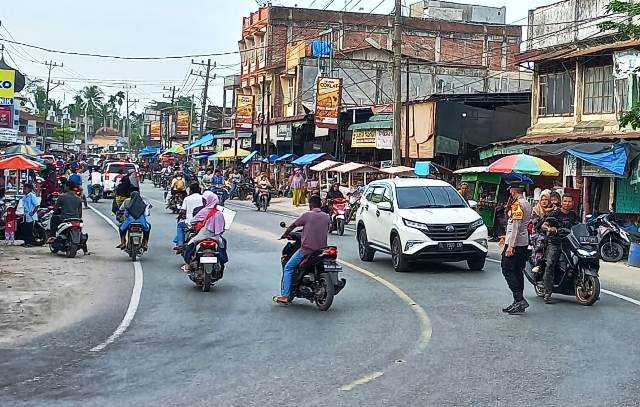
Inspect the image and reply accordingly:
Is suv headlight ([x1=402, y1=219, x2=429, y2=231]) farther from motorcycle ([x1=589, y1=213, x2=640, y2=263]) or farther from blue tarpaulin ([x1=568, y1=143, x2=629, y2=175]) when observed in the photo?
blue tarpaulin ([x1=568, y1=143, x2=629, y2=175])

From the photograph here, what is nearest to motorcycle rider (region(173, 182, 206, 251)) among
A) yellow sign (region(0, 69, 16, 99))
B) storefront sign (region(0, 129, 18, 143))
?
storefront sign (region(0, 129, 18, 143))

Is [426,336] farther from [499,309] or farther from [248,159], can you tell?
[248,159]

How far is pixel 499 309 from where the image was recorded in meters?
11.6

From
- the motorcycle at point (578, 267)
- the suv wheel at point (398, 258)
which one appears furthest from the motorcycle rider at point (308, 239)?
the suv wheel at point (398, 258)

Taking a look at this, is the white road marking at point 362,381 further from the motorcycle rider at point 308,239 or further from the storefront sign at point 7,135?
the storefront sign at point 7,135

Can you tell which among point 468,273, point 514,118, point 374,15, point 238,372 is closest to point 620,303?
point 468,273

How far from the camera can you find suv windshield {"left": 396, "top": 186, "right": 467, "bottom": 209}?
54.9 feet

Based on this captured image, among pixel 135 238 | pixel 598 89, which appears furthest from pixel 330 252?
pixel 598 89

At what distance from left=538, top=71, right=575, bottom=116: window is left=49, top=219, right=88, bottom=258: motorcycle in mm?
16005

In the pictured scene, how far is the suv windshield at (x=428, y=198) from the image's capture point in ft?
54.9

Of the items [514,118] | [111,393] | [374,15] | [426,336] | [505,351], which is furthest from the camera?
[374,15]

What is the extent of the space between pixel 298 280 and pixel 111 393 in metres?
5.08

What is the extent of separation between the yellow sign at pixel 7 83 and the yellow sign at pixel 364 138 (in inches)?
630

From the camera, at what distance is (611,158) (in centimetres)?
2064
